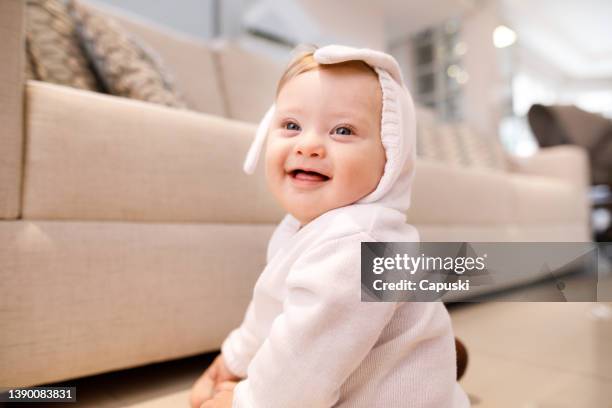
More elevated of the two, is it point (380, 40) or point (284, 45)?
point (380, 40)

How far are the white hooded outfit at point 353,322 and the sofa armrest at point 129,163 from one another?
279 millimetres

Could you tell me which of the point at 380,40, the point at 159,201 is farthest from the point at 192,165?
the point at 380,40

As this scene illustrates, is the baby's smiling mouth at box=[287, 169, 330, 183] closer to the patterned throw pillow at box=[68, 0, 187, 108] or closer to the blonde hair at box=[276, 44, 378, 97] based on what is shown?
the blonde hair at box=[276, 44, 378, 97]

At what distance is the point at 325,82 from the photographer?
17.9 inches

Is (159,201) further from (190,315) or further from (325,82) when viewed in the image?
(325,82)

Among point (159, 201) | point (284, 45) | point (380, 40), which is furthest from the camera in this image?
point (380, 40)

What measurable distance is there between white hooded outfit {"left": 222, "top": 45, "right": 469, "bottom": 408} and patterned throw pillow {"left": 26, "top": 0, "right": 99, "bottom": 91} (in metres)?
0.59

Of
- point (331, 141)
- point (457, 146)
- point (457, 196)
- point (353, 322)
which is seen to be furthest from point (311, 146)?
point (457, 146)

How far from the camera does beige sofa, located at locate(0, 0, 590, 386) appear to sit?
55cm

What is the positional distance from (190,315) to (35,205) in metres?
0.29

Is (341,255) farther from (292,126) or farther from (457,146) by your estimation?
(457,146)

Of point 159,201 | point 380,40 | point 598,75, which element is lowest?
point 159,201

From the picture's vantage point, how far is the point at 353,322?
1.31ft

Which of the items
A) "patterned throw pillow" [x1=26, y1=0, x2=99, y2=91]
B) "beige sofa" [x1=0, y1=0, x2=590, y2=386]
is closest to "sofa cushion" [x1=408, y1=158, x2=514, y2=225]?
"beige sofa" [x1=0, y1=0, x2=590, y2=386]
